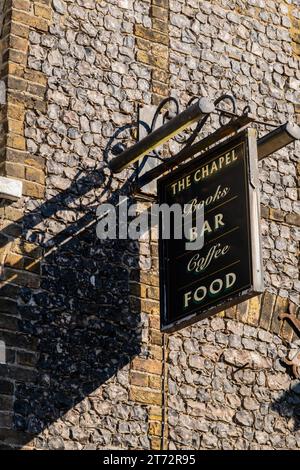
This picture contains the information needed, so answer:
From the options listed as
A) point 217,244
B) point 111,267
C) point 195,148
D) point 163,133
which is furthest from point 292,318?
point 163,133

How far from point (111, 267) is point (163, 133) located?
4.46 feet

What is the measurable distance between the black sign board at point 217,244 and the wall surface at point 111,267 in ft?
2.61

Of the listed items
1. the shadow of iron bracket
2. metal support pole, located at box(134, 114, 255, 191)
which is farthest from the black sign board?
the shadow of iron bracket

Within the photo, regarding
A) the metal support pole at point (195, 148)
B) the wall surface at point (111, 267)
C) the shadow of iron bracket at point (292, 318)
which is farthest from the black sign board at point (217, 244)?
the shadow of iron bracket at point (292, 318)

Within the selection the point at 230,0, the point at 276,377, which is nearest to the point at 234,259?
the point at 276,377

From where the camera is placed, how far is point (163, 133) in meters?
12.7

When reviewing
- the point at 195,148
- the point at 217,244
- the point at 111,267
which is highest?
Result: the point at 195,148

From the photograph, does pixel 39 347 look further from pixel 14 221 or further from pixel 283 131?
pixel 283 131

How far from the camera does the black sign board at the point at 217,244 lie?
464 inches

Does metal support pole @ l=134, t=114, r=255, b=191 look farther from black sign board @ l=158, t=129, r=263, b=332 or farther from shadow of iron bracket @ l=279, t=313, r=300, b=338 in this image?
shadow of iron bracket @ l=279, t=313, r=300, b=338

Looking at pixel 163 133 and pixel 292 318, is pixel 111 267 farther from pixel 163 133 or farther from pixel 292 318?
pixel 292 318

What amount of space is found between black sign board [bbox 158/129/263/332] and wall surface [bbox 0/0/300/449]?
79cm

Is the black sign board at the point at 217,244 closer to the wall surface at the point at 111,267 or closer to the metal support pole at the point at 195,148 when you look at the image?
the metal support pole at the point at 195,148

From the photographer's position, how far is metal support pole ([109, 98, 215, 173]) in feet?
40.2
